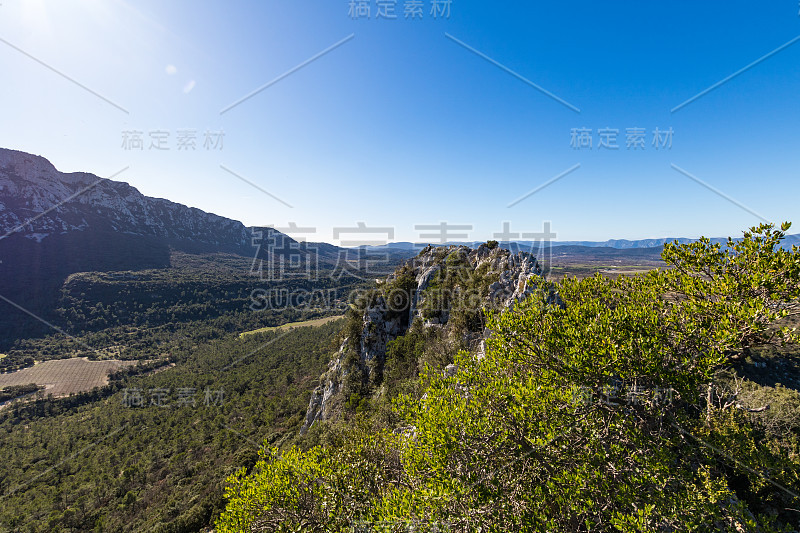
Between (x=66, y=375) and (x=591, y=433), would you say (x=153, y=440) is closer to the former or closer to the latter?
(x=66, y=375)

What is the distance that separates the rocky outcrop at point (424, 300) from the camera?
1506 inches

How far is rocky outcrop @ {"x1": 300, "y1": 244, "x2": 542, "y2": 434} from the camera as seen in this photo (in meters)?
38.2

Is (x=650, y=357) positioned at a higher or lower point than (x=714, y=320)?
lower

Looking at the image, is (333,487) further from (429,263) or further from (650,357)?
(429,263)

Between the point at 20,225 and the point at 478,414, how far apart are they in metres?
323

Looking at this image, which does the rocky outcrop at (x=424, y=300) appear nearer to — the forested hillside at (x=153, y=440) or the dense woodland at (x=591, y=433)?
the forested hillside at (x=153, y=440)

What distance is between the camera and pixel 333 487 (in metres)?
12.2

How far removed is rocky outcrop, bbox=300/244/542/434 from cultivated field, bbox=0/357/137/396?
138 metres

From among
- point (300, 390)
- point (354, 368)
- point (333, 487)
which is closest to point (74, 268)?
point (300, 390)

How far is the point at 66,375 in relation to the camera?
125188 millimetres

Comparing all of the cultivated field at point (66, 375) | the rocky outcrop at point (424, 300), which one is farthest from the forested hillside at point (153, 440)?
the rocky outcrop at point (424, 300)

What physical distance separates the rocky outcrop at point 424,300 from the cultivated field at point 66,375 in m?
138

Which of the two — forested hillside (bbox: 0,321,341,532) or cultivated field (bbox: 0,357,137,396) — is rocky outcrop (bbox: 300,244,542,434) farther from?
cultivated field (bbox: 0,357,137,396)

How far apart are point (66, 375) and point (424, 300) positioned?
576 feet
